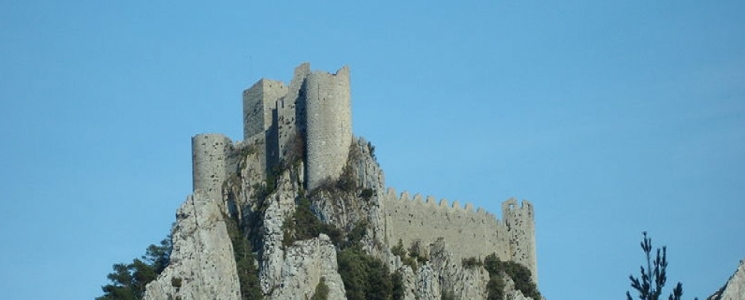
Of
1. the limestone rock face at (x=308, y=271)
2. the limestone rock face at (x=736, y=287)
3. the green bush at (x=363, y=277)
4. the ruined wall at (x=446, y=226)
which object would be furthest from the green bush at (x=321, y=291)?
the limestone rock face at (x=736, y=287)

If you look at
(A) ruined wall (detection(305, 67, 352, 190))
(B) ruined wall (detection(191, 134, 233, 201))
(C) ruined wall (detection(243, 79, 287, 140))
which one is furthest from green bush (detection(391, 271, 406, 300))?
(C) ruined wall (detection(243, 79, 287, 140))

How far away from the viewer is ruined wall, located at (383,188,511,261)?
10306 centimetres

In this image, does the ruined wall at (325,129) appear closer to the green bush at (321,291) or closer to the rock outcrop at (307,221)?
the rock outcrop at (307,221)

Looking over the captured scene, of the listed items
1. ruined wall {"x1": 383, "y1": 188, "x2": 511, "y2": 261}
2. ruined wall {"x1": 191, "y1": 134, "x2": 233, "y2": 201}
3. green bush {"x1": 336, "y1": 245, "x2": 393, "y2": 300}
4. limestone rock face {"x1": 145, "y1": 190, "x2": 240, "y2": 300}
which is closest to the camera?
limestone rock face {"x1": 145, "y1": 190, "x2": 240, "y2": 300}

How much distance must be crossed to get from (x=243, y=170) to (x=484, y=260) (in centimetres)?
1624

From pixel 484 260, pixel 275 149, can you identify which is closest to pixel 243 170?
pixel 275 149

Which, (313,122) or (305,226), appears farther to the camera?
(313,122)

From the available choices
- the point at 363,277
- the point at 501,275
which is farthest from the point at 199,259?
the point at 501,275

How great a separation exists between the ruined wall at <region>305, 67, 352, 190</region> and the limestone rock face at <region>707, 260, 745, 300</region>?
169 feet

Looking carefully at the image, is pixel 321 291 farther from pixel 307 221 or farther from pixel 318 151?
pixel 318 151

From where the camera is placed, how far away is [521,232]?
11406 centimetres

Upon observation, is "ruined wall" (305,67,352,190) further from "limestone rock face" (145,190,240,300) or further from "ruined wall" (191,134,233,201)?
"ruined wall" (191,134,233,201)

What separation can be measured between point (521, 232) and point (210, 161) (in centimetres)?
2151

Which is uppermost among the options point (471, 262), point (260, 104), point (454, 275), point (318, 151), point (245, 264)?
point (260, 104)
